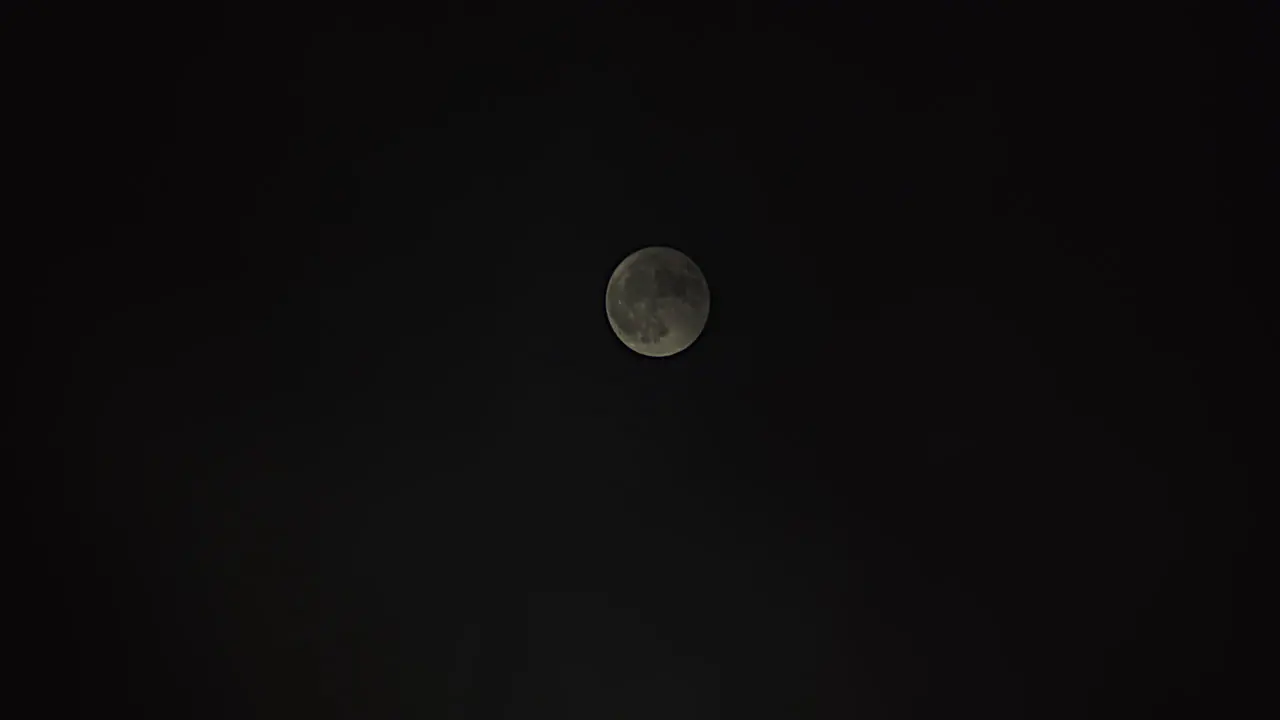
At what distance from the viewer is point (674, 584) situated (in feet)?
11.5

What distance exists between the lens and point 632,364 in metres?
3.60

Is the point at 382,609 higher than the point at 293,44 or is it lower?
lower

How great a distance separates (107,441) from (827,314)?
2085 mm

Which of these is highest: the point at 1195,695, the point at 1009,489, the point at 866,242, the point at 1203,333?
the point at 866,242

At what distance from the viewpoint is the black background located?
11.3ft

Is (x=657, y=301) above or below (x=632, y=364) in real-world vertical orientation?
above

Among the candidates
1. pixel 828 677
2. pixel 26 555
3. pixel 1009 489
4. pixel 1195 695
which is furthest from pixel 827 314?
pixel 26 555

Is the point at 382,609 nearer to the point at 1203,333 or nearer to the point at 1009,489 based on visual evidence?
the point at 1009,489

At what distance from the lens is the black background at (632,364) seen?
136 inches

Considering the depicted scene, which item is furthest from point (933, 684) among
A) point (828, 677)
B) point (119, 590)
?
point (119, 590)

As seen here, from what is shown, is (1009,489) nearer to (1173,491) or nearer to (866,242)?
(1173,491)

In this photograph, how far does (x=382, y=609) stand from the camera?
3.48 meters

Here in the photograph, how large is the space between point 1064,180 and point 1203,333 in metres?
0.59

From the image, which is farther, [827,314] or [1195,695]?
[827,314]
